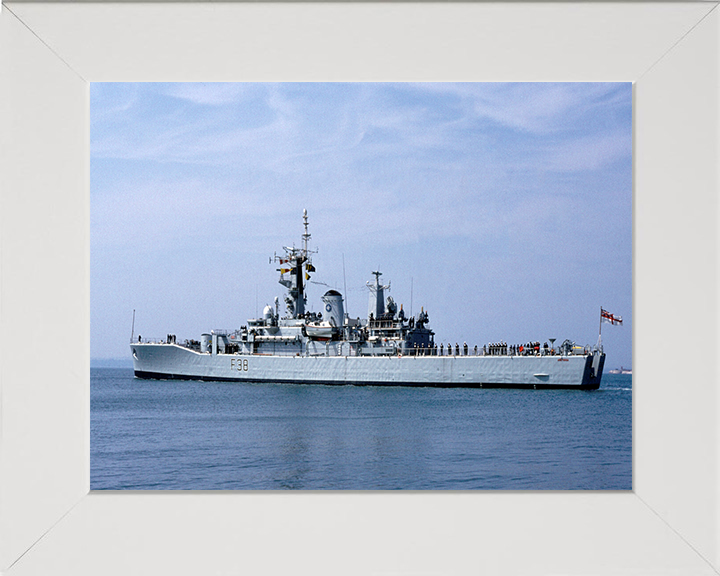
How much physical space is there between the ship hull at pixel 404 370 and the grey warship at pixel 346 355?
28 mm

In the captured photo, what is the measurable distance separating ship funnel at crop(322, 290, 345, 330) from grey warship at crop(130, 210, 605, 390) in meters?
0.03

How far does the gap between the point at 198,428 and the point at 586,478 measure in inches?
289

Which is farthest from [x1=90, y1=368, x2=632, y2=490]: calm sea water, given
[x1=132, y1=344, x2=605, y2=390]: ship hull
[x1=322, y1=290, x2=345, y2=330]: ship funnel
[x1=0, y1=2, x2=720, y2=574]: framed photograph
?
[x1=322, y1=290, x2=345, y2=330]: ship funnel

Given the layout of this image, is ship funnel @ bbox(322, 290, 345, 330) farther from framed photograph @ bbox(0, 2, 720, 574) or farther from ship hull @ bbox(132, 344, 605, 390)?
framed photograph @ bbox(0, 2, 720, 574)

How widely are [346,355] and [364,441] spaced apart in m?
11.5

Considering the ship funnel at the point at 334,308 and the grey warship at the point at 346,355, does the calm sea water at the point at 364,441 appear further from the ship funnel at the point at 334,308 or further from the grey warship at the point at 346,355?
the ship funnel at the point at 334,308
